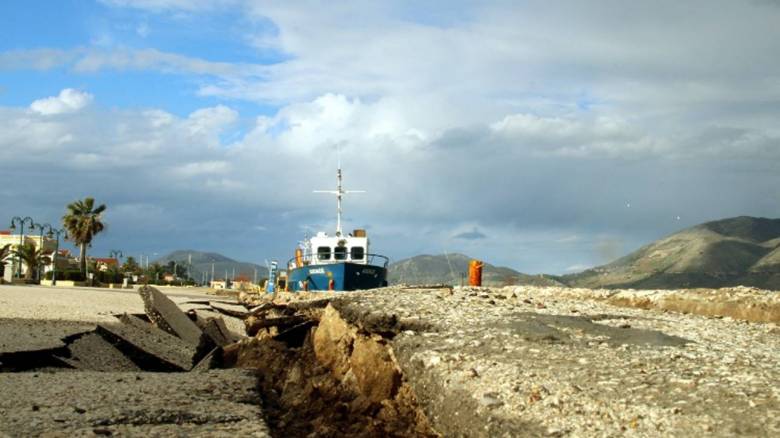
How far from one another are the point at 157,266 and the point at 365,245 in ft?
328

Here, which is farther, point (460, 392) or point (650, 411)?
point (460, 392)

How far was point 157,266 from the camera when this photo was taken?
432ft

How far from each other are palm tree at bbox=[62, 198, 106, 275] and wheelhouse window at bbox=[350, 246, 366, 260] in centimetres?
4117

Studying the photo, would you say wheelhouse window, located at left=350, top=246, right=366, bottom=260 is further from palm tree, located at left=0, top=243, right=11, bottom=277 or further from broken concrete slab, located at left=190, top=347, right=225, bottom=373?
palm tree, located at left=0, top=243, right=11, bottom=277

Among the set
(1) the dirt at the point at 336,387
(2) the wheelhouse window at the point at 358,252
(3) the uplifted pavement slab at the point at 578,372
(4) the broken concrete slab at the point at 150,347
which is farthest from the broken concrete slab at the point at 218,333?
(2) the wheelhouse window at the point at 358,252

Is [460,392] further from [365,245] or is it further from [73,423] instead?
[365,245]

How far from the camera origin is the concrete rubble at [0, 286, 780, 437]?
444 centimetres

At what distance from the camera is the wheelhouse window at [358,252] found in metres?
38.2

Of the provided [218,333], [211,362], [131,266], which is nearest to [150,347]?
[211,362]

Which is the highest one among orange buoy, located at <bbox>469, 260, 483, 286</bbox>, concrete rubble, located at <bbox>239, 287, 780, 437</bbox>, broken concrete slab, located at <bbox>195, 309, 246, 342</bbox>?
orange buoy, located at <bbox>469, 260, 483, 286</bbox>

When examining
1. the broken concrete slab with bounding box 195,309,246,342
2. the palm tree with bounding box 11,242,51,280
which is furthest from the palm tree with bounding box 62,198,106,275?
the broken concrete slab with bounding box 195,309,246,342

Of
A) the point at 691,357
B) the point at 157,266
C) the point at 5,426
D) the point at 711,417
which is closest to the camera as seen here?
the point at 711,417

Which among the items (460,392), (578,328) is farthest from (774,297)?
(460,392)

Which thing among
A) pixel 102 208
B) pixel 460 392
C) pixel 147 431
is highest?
pixel 102 208
